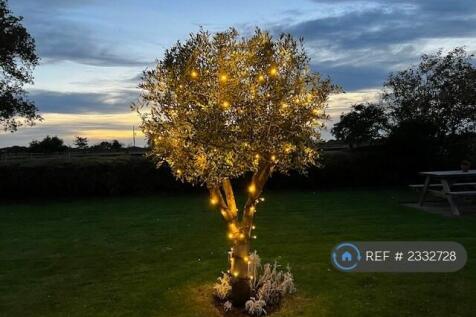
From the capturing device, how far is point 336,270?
9078mm

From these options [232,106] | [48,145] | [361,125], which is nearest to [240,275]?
[232,106]

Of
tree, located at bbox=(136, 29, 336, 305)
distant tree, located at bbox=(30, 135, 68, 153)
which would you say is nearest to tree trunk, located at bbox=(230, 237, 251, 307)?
tree, located at bbox=(136, 29, 336, 305)

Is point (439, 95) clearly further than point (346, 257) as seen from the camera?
Yes

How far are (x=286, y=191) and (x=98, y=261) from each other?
1438 cm

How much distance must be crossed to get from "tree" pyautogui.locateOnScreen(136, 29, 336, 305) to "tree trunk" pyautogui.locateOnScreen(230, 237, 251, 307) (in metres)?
1.06

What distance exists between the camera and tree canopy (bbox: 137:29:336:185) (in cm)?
670

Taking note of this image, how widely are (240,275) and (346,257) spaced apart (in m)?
2.89

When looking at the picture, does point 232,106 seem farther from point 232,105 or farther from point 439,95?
point 439,95

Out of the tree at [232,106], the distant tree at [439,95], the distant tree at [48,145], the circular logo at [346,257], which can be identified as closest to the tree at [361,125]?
the distant tree at [439,95]

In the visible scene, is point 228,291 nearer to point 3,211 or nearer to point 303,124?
point 303,124

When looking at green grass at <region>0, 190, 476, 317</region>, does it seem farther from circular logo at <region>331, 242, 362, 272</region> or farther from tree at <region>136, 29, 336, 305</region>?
tree at <region>136, 29, 336, 305</region>

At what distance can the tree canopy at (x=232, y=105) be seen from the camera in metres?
6.70

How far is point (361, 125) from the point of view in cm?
2714

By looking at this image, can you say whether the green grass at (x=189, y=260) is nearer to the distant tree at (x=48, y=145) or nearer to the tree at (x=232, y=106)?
the tree at (x=232, y=106)
